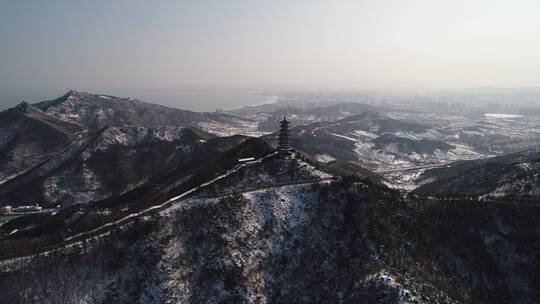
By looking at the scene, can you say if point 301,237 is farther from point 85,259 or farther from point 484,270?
point 85,259

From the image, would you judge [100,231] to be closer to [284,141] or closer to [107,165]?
[284,141]

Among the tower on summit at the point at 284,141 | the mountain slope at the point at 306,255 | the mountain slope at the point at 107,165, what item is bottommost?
the mountain slope at the point at 107,165

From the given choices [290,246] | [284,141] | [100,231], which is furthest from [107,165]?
[290,246]

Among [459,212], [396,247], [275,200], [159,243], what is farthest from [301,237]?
[459,212]

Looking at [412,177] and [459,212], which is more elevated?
[459,212]

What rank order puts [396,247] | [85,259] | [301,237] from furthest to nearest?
[301,237], [396,247], [85,259]

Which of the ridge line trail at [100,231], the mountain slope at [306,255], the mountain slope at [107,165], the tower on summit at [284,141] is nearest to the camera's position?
the mountain slope at [306,255]

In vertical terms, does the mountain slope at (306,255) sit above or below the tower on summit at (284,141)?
below

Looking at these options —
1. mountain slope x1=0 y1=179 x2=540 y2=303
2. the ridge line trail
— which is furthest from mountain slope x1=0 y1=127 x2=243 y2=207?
mountain slope x1=0 y1=179 x2=540 y2=303

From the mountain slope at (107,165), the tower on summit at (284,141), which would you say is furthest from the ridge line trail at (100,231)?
the mountain slope at (107,165)

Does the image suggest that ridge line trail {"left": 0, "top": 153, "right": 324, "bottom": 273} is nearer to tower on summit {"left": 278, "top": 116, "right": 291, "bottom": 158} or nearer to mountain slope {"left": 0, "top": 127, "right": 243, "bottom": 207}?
tower on summit {"left": 278, "top": 116, "right": 291, "bottom": 158}

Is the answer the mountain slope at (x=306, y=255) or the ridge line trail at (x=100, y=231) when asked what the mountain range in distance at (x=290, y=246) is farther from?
the ridge line trail at (x=100, y=231)
